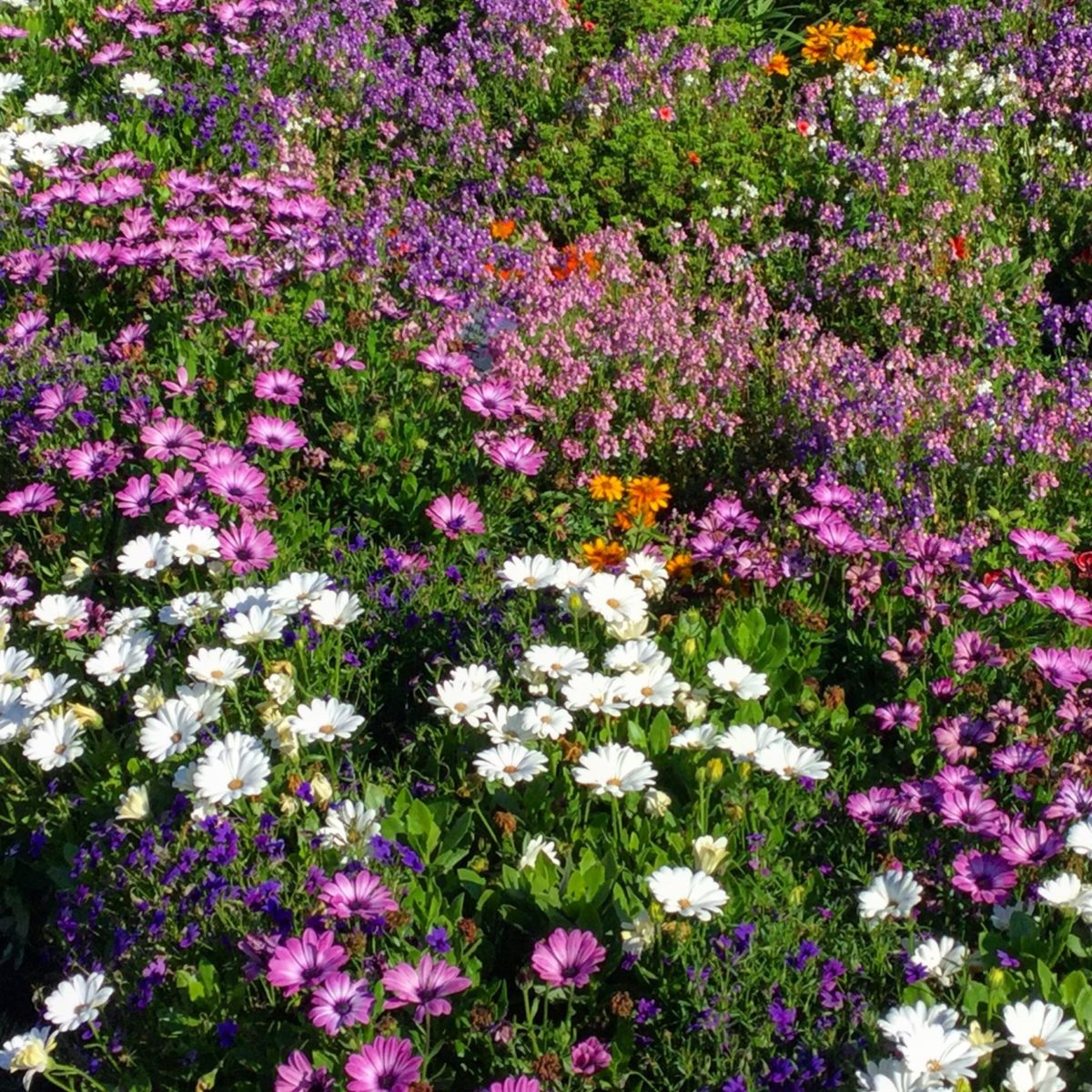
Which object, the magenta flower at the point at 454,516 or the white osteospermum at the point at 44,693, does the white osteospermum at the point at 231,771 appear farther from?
the magenta flower at the point at 454,516

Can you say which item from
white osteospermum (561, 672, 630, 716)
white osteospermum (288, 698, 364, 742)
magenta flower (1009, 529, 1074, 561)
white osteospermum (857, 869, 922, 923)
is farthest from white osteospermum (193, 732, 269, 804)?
magenta flower (1009, 529, 1074, 561)

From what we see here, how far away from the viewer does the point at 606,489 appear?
4137mm

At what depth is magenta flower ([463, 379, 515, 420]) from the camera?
3971 millimetres

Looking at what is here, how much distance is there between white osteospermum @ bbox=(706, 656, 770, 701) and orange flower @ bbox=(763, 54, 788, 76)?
423cm

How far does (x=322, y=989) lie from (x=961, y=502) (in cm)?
266

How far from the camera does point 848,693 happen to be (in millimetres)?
3645

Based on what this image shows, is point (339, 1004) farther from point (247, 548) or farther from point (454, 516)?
point (454, 516)

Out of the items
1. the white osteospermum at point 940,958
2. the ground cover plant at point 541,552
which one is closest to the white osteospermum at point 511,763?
the ground cover plant at point 541,552

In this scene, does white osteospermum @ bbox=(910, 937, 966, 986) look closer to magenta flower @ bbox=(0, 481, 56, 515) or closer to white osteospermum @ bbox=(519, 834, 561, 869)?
white osteospermum @ bbox=(519, 834, 561, 869)

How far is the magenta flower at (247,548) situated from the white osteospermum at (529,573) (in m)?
0.62

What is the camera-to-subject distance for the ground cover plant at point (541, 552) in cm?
257

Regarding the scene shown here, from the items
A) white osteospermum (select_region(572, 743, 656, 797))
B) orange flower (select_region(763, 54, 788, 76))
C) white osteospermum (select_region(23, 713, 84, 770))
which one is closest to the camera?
white osteospermum (select_region(572, 743, 656, 797))

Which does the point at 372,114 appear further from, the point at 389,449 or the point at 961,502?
the point at 961,502

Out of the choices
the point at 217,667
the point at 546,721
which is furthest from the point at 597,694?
the point at 217,667
